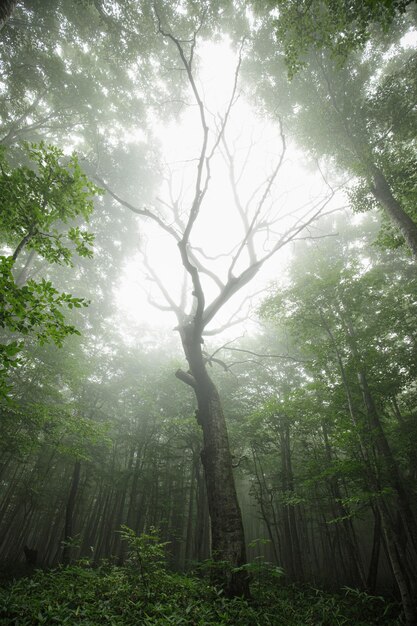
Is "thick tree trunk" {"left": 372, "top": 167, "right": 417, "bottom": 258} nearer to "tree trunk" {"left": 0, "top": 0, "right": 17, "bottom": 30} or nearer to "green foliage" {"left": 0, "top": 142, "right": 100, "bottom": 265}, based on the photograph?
"green foliage" {"left": 0, "top": 142, "right": 100, "bottom": 265}

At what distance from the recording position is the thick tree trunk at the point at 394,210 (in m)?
6.32

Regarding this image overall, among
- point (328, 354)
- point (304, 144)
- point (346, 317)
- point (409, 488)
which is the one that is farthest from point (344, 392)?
point (304, 144)

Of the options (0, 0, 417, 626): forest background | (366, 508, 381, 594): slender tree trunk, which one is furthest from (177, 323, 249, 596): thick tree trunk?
(366, 508, 381, 594): slender tree trunk

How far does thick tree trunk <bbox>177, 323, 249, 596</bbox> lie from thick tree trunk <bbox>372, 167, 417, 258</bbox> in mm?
5186

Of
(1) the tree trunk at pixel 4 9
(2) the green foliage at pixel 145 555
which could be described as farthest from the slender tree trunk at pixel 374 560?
(1) the tree trunk at pixel 4 9

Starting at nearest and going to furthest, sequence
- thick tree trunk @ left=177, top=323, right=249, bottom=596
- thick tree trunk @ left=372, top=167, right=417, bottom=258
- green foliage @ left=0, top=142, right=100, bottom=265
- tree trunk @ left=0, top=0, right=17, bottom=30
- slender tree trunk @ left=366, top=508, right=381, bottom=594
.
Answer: green foliage @ left=0, top=142, right=100, bottom=265
thick tree trunk @ left=177, top=323, right=249, bottom=596
tree trunk @ left=0, top=0, right=17, bottom=30
thick tree trunk @ left=372, top=167, right=417, bottom=258
slender tree trunk @ left=366, top=508, right=381, bottom=594

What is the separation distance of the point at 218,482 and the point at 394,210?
7.16m

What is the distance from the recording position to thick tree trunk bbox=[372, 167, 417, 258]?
249 inches

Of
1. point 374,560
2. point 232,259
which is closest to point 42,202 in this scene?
point 232,259

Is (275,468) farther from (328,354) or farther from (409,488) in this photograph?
(328,354)

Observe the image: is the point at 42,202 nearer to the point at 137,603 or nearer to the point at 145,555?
the point at 145,555

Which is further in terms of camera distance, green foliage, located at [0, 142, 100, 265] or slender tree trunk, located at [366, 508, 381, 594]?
slender tree trunk, located at [366, 508, 381, 594]

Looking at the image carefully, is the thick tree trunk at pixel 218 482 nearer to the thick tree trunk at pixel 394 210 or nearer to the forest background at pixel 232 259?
the forest background at pixel 232 259

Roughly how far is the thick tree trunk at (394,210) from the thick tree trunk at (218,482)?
204 inches
